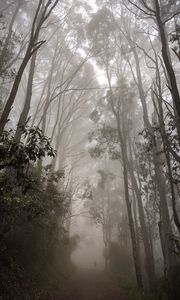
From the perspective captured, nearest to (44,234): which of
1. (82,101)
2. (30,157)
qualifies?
(30,157)

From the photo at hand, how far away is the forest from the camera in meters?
7.95

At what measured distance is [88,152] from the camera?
20.6m

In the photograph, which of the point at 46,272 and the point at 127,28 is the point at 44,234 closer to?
the point at 46,272

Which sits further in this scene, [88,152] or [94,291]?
[88,152]

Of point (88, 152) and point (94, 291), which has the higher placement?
point (88, 152)

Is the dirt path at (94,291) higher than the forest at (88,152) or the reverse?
the reverse

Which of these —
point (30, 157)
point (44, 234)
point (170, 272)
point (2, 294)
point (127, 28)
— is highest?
point (127, 28)

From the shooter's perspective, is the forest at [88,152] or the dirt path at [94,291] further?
the dirt path at [94,291]

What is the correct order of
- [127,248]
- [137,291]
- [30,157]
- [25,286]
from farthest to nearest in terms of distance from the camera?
[127,248], [137,291], [25,286], [30,157]

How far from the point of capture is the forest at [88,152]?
7945mm

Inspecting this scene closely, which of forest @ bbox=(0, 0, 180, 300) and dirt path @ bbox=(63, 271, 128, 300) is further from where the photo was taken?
dirt path @ bbox=(63, 271, 128, 300)

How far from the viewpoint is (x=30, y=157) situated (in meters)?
4.77

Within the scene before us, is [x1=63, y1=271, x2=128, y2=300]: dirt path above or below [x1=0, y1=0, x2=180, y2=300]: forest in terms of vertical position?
below

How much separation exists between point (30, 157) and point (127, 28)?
17909mm
